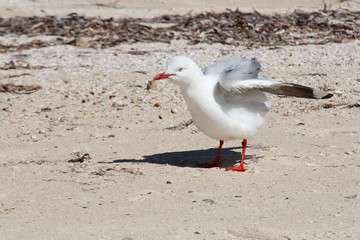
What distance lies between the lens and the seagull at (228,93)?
5.36 metres

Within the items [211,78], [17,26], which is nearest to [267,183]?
[211,78]

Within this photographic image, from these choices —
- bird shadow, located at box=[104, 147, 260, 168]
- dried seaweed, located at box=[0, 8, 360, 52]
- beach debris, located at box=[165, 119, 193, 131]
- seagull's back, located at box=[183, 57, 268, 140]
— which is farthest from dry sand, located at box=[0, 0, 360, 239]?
dried seaweed, located at box=[0, 8, 360, 52]

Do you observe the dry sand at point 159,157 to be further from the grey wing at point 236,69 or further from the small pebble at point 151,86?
the grey wing at point 236,69

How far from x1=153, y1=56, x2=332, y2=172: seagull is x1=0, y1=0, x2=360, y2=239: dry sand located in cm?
44

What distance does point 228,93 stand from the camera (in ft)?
18.1

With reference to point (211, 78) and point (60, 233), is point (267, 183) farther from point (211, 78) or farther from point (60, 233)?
point (60, 233)

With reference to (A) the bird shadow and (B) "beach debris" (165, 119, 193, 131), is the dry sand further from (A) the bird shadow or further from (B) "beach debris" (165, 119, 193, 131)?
(B) "beach debris" (165, 119, 193, 131)

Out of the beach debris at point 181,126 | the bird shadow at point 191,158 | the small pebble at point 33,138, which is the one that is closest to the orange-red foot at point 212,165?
the bird shadow at point 191,158

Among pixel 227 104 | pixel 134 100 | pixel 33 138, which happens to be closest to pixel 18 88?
pixel 134 100

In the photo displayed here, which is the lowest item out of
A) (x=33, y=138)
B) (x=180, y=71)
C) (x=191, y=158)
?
(x=33, y=138)

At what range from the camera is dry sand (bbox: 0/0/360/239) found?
13.2 feet

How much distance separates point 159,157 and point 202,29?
6989mm

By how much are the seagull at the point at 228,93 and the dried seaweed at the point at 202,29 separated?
19.0ft

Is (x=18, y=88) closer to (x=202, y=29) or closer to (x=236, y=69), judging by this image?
(x=236, y=69)
